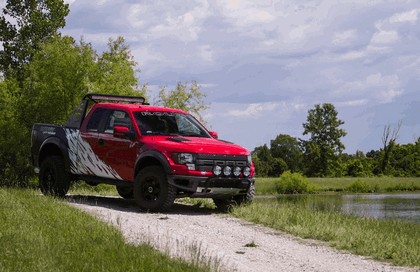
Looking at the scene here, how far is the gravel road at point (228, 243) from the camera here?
9516mm

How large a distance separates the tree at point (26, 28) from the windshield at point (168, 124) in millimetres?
31458

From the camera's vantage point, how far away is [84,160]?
1620 cm

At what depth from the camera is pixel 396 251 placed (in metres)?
10.4

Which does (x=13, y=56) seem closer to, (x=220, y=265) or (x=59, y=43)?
(x=59, y=43)

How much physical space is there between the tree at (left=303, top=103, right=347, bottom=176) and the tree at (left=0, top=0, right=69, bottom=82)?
5681 centimetres

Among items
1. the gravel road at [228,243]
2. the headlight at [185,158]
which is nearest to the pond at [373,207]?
the headlight at [185,158]

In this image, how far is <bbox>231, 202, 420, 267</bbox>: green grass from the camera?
1043 centimetres

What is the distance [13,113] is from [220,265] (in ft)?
97.7

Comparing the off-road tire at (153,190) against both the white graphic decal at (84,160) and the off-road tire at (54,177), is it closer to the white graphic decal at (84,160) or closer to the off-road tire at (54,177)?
the white graphic decal at (84,160)

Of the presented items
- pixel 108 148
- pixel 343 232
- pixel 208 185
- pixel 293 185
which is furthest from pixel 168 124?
pixel 293 185

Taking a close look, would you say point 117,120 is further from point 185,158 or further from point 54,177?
point 54,177

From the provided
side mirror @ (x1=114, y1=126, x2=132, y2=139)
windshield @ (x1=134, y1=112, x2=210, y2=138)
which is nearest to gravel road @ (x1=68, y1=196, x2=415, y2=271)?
side mirror @ (x1=114, y1=126, x2=132, y2=139)

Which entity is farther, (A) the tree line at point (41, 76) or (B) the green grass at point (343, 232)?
(A) the tree line at point (41, 76)

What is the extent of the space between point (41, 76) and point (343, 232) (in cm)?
2404
